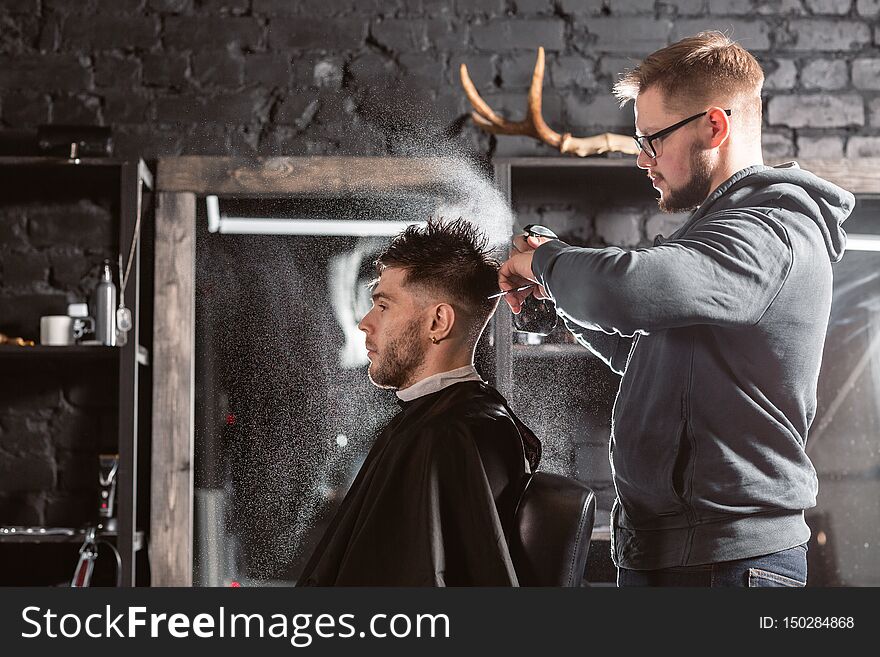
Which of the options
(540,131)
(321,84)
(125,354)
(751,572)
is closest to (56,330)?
(125,354)

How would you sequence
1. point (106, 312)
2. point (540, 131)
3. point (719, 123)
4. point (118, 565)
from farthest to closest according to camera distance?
1. point (540, 131)
2. point (106, 312)
3. point (118, 565)
4. point (719, 123)

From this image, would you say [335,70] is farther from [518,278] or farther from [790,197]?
[790,197]

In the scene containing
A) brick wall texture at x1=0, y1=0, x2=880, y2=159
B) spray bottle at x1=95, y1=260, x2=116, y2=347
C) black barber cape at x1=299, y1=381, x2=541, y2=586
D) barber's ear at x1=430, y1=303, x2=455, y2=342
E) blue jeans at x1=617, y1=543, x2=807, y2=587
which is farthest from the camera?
brick wall texture at x1=0, y1=0, x2=880, y2=159

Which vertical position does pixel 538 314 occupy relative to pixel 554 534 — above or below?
above

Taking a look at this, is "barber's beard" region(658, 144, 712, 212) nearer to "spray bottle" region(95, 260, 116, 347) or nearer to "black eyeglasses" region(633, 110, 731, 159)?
"black eyeglasses" region(633, 110, 731, 159)

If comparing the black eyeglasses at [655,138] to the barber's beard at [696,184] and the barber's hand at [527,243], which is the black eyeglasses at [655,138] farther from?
the barber's hand at [527,243]

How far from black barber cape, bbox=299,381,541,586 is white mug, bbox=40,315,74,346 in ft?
4.27

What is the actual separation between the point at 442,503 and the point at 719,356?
0.60 meters

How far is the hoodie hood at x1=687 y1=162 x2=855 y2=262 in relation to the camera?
1.67 meters

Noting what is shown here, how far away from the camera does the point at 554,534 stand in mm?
1744

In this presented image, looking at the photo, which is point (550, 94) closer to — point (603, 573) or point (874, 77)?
point (874, 77)

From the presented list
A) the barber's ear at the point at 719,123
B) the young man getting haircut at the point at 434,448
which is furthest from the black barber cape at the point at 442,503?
the barber's ear at the point at 719,123

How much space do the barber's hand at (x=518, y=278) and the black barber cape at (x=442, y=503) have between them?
0.65 ft

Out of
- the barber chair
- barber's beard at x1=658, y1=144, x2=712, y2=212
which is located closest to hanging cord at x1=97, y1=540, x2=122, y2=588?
the barber chair
